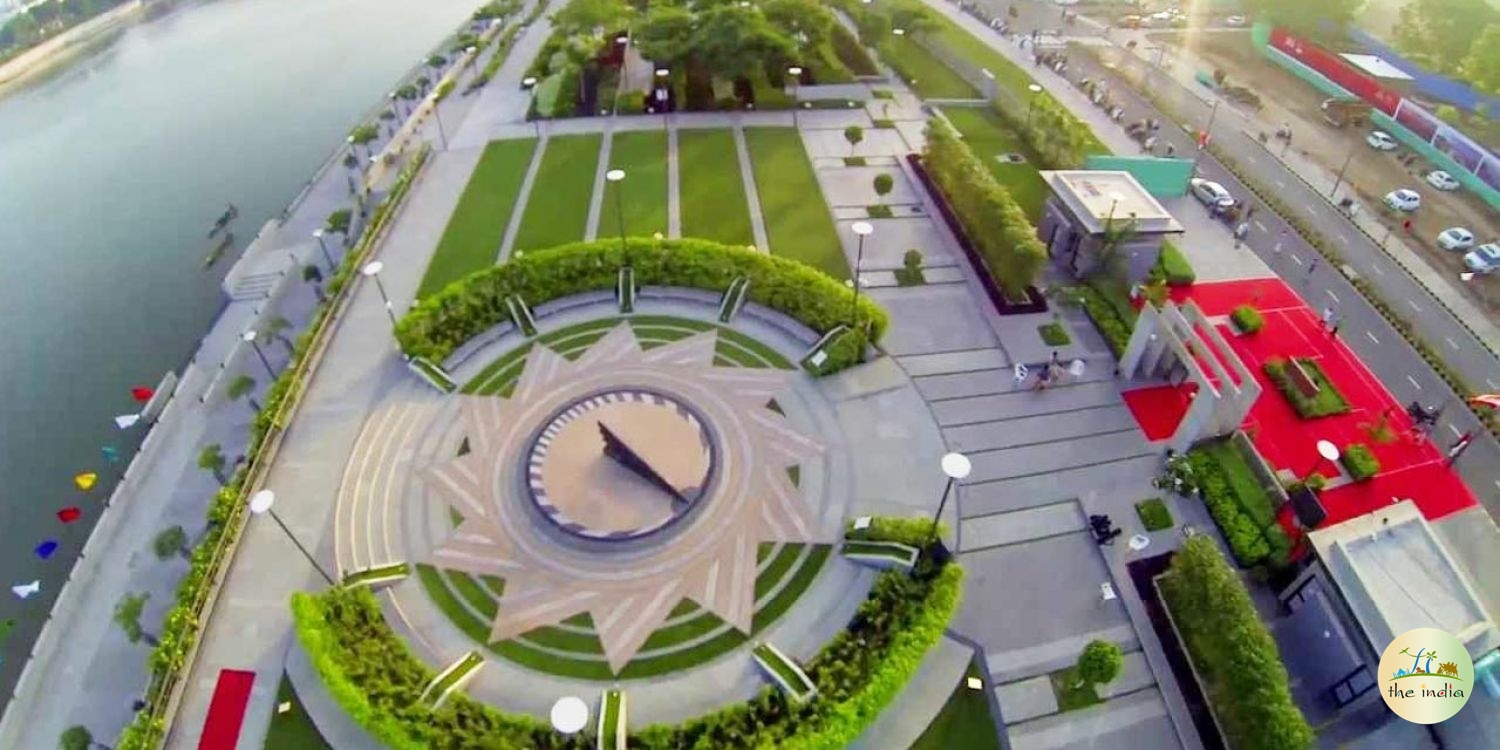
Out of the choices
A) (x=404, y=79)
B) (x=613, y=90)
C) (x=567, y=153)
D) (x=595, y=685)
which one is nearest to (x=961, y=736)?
(x=595, y=685)

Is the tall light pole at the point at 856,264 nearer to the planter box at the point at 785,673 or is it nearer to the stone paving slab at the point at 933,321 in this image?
the stone paving slab at the point at 933,321

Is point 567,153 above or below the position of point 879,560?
above

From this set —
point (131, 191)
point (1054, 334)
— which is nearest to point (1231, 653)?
point (1054, 334)

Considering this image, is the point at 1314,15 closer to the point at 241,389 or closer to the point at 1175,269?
the point at 1175,269

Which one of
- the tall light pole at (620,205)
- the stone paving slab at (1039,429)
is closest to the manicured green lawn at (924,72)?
the tall light pole at (620,205)

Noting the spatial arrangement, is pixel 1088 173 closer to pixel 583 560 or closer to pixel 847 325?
pixel 847 325
